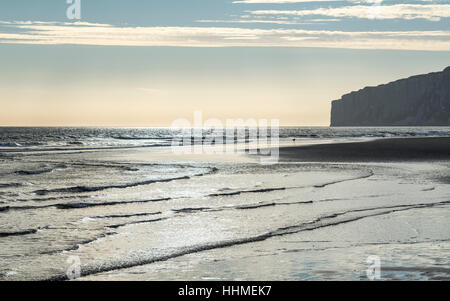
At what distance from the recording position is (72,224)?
12.0 meters

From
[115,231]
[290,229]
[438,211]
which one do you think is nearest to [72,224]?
[115,231]

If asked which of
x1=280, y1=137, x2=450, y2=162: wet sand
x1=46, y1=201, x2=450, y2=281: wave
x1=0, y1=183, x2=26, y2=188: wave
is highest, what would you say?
x1=46, y1=201, x2=450, y2=281: wave

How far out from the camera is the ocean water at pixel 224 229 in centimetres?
824

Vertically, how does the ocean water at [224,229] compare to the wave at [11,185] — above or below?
above

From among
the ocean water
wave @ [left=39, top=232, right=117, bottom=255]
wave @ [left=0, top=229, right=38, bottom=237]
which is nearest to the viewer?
the ocean water

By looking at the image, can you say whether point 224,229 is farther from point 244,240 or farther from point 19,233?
point 19,233

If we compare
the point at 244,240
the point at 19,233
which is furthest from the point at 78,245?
the point at 244,240

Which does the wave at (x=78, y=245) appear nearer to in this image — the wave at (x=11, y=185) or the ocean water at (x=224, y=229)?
the ocean water at (x=224, y=229)

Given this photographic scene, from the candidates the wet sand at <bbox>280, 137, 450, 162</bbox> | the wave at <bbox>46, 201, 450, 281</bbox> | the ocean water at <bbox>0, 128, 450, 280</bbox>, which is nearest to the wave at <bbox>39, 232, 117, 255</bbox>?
the ocean water at <bbox>0, 128, 450, 280</bbox>

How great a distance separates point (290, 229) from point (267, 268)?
3.44 m

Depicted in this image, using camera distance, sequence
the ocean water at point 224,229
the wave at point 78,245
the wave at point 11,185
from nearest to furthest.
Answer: the ocean water at point 224,229
the wave at point 78,245
the wave at point 11,185

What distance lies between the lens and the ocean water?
824 cm

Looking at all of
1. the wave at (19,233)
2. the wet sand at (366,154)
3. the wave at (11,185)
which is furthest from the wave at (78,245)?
the wet sand at (366,154)

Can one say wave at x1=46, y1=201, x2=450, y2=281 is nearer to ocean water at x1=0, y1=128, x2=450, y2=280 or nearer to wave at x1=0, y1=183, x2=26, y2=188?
ocean water at x1=0, y1=128, x2=450, y2=280
